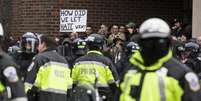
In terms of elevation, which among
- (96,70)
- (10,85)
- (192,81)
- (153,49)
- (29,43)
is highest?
(153,49)

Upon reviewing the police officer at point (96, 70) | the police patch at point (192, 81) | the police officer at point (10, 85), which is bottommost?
the police officer at point (96, 70)

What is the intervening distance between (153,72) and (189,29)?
31.8 feet

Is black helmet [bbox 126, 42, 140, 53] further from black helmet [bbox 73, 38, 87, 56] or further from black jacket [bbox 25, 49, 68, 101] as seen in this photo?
black jacket [bbox 25, 49, 68, 101]

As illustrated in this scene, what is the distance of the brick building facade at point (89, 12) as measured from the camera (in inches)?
649

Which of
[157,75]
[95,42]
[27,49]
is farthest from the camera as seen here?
[27,49]

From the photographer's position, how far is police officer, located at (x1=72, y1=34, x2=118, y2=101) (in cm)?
984

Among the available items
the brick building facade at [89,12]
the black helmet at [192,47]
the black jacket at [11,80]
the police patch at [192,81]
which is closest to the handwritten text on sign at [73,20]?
the brick building facade at [89,12]

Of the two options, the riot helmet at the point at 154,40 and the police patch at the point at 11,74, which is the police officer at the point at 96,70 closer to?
the police patch at the point at 11,74

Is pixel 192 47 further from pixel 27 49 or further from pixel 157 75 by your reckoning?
pixel 157 75

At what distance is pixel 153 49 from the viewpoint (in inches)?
→ 213

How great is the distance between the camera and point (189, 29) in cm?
1496

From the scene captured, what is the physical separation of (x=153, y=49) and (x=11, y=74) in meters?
1.41

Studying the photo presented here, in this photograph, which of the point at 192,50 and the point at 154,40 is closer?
the point at 154,40

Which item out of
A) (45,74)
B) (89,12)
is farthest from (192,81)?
(89,12)
